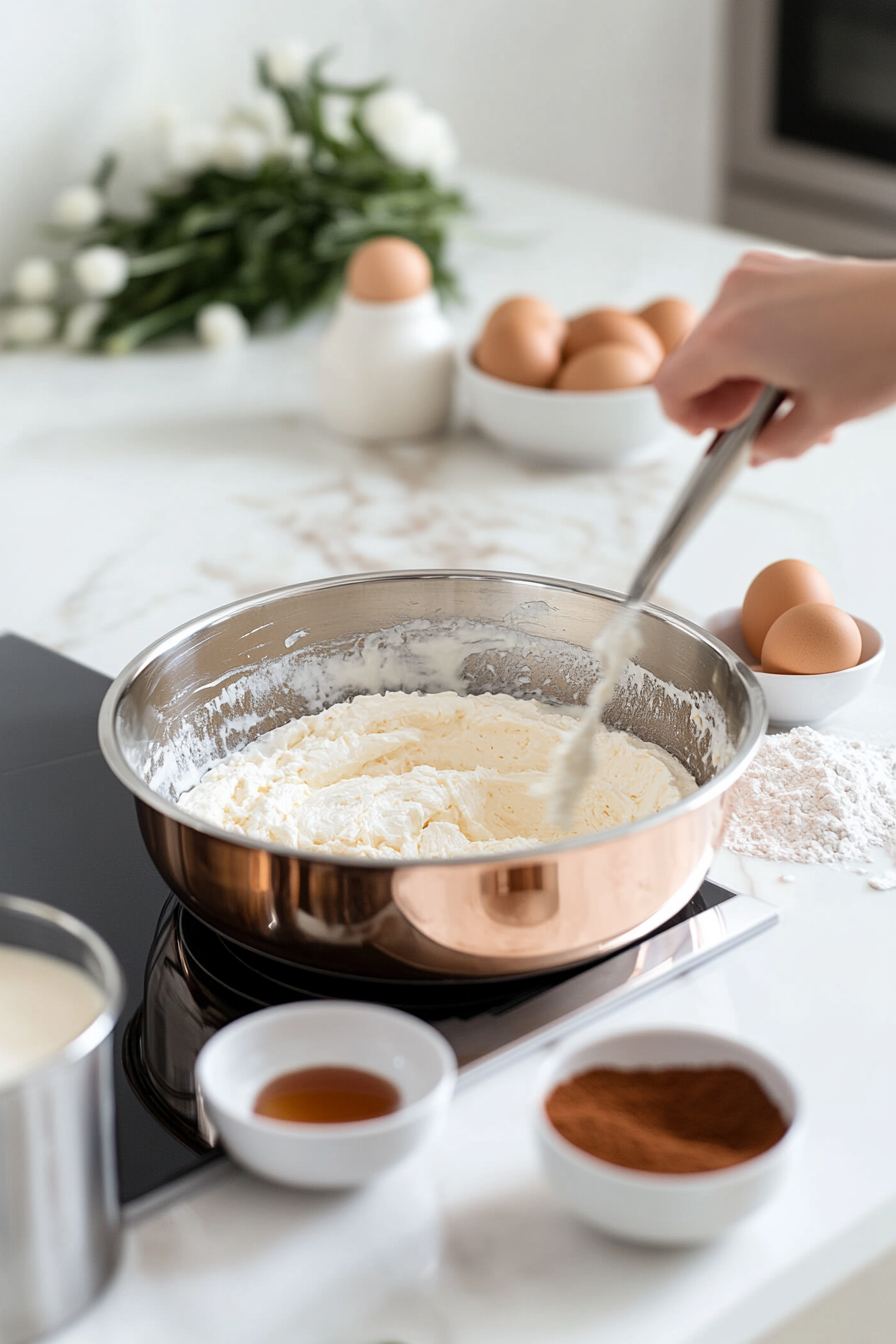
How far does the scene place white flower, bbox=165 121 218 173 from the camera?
1.91m

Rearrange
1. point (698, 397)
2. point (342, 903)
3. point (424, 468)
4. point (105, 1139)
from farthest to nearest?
point (424, 468) → point (698, 397) → point (342, 903) → point (105, 1139)

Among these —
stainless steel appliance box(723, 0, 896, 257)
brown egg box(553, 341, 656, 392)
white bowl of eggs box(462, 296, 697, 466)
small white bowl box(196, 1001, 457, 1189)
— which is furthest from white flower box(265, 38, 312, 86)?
small white bowl box(196, 1001, 457, 1189)

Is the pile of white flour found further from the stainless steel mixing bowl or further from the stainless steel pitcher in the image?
the stainless steel pitcher

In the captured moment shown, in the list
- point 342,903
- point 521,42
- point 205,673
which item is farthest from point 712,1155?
point 521,42

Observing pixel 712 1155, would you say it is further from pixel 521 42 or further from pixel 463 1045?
pixel 521 42

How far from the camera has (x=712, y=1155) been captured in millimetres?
572

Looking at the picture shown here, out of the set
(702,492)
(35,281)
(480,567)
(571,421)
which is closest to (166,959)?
(702,492)

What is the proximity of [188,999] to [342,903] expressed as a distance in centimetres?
13

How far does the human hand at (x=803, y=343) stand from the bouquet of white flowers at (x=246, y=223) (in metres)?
1.11

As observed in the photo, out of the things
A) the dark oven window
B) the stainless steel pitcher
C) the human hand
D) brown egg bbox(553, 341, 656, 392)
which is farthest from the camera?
the dark oven window

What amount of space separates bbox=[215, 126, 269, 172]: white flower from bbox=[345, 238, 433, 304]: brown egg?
422 millimetres

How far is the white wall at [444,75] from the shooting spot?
1.97m

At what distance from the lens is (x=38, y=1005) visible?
57cm

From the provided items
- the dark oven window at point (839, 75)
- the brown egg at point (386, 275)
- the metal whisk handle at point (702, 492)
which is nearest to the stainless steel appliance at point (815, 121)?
the dark oven window at point (839, 75)
